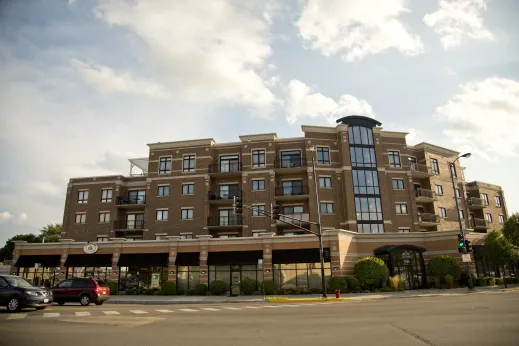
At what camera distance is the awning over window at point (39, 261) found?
121ft

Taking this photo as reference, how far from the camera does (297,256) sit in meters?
33.2

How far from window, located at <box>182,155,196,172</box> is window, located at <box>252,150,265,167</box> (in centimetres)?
723

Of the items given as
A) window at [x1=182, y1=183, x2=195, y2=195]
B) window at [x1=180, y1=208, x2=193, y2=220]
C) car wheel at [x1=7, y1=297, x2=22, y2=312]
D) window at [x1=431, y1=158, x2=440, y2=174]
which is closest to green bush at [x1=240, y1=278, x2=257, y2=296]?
window at [x1=180, y1=208, x2=193, y2=220]

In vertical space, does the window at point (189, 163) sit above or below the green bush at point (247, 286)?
above

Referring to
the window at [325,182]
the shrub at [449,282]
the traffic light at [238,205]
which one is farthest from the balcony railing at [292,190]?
the traffic light at [238,205]

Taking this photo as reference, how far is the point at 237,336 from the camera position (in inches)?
403

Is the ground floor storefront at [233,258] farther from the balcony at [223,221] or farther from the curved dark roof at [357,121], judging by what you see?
the curved dark roof at [357,121]

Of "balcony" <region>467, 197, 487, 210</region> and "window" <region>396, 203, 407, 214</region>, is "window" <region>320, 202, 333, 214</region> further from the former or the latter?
"balcony" <region>467, 197, 487, 210</region>

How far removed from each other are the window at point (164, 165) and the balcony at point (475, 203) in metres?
39.0

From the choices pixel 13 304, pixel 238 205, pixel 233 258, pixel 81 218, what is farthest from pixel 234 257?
pixel 81 218

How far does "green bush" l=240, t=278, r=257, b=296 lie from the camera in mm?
32500

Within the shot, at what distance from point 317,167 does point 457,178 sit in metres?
20.7

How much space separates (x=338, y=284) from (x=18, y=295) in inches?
905

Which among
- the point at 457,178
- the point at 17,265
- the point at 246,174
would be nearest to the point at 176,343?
the point at 246,174
